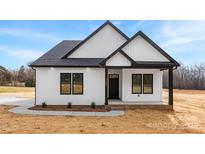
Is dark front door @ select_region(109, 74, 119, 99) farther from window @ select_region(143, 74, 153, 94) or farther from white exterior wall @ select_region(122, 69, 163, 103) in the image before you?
window @ select_region(143, 74, 153, 94)

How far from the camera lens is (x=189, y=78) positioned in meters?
41.7

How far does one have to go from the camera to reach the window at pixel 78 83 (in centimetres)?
1572

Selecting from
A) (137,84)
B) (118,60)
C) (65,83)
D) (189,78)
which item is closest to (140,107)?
(137,84)

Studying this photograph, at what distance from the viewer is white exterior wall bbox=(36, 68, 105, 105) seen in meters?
15.6

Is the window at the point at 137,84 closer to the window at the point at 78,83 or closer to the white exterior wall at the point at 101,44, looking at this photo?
the white exterior wall at the point at 101,44

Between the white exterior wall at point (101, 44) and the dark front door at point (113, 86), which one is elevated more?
the white exterior wall at point (101, 44)

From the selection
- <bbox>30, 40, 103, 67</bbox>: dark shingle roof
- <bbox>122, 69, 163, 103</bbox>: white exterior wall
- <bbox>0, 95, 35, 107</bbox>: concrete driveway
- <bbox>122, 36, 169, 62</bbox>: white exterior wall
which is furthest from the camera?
<bbox>0, 95, 35, 107</bbox>: concrete driveway

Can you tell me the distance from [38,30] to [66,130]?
35.5ft

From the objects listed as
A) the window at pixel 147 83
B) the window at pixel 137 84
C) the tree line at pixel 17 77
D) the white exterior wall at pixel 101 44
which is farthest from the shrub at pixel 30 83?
the window at pixel 147 83

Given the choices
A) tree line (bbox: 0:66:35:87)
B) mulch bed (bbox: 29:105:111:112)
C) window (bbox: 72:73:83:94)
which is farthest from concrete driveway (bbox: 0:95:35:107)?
tree line (bbox: 0:66:35:87)

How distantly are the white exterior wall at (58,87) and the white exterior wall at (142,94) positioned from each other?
1.68 metres

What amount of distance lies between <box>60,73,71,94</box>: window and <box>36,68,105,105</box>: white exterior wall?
22cm

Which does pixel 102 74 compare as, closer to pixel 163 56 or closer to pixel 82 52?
pixel 82 52

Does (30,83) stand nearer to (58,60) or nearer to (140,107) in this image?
(58,60)
